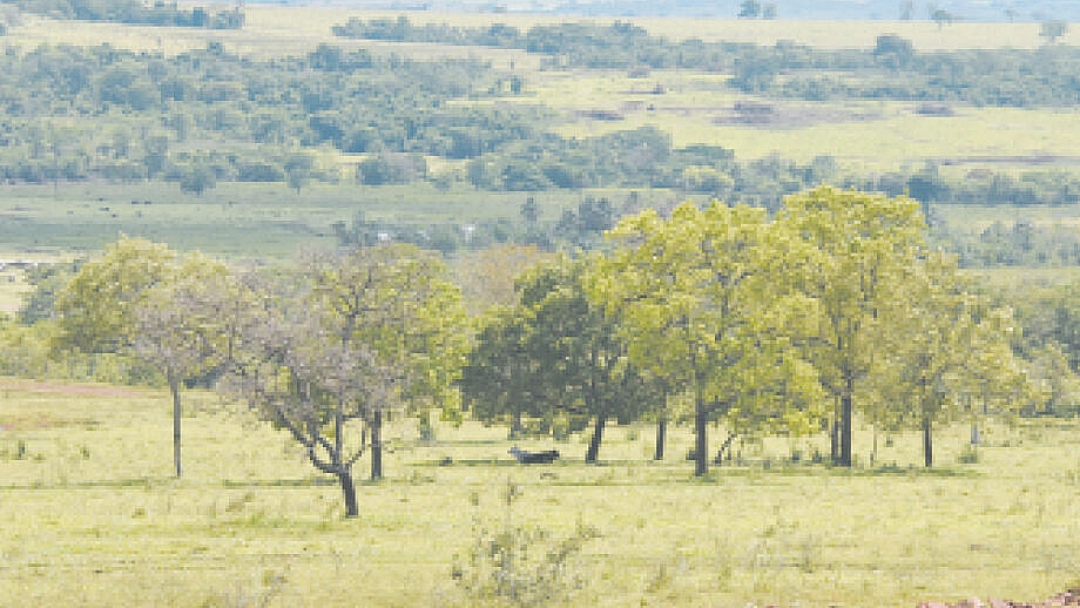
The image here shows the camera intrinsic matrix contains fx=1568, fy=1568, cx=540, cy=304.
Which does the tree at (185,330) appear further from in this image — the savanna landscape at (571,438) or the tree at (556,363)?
the tree at (556,363)

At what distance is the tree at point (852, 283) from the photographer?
5591cm

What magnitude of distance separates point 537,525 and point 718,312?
1825 cm

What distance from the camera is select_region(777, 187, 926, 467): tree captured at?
5591 cm

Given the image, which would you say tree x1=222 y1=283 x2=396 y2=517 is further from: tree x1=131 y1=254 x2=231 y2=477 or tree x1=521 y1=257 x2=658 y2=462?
tree x1=521 y1=257 x2=658 y2=462

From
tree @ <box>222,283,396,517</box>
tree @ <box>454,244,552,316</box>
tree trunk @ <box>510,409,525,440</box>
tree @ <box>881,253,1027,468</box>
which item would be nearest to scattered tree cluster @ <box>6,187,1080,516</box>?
tree @ <box>881,253,1027,468</box>

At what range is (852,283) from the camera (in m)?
56.4

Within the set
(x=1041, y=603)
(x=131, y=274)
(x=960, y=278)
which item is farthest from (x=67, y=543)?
(x=960, y=278)

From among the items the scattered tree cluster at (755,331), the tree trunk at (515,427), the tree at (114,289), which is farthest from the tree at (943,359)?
the tree at (114,289)

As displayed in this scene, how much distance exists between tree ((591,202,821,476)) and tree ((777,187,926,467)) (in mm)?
2343

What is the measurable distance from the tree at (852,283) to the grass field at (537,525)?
3.77 meters

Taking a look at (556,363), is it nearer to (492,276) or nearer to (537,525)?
(537,525)

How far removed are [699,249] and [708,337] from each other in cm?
307

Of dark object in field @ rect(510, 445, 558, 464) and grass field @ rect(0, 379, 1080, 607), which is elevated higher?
grass field @ rect(0, 379, 1080, 607)

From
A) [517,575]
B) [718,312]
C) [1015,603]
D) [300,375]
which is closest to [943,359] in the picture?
[718,312]
